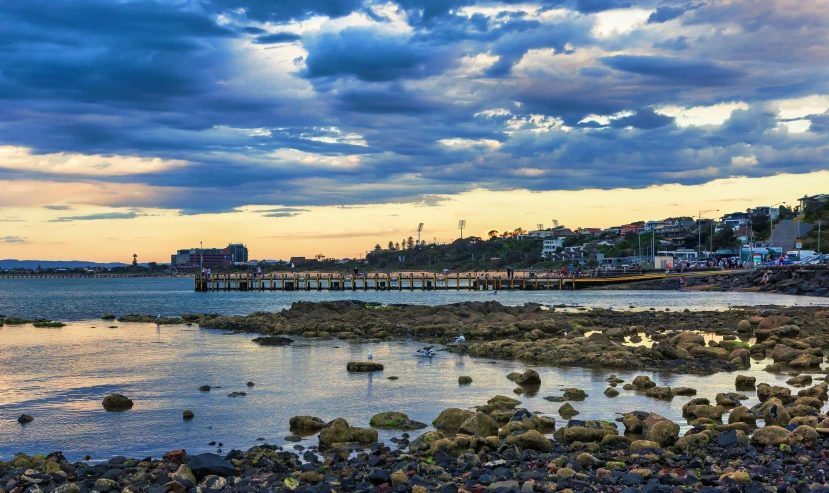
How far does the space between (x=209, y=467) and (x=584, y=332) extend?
23.7 m

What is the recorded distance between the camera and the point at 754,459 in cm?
1026

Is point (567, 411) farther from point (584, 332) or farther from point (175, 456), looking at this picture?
point (584, 332)

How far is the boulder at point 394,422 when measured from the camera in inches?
549

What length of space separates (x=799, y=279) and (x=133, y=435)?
238 feet

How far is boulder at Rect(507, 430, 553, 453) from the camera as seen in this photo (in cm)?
1136

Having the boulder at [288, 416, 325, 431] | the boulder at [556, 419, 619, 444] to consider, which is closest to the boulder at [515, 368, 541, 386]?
the boulder at [556, 419, 619, 444]

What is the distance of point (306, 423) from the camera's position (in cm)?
1397

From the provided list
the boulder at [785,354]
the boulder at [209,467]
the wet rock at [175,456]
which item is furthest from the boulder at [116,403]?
the boulder at [785,354]

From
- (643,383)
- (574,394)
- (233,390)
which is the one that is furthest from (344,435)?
Answer: (643,383)

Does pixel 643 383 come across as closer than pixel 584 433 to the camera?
No

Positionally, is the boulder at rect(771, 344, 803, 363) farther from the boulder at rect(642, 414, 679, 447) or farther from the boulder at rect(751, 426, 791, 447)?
the boulder at rect(642, 414, 679, 447)

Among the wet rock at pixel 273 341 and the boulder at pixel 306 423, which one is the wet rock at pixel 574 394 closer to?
the boulder at pixel 306 423

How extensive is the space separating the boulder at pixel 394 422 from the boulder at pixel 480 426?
1.32 meters

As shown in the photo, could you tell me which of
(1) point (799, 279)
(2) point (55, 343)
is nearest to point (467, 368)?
(2) point (55, 343)
